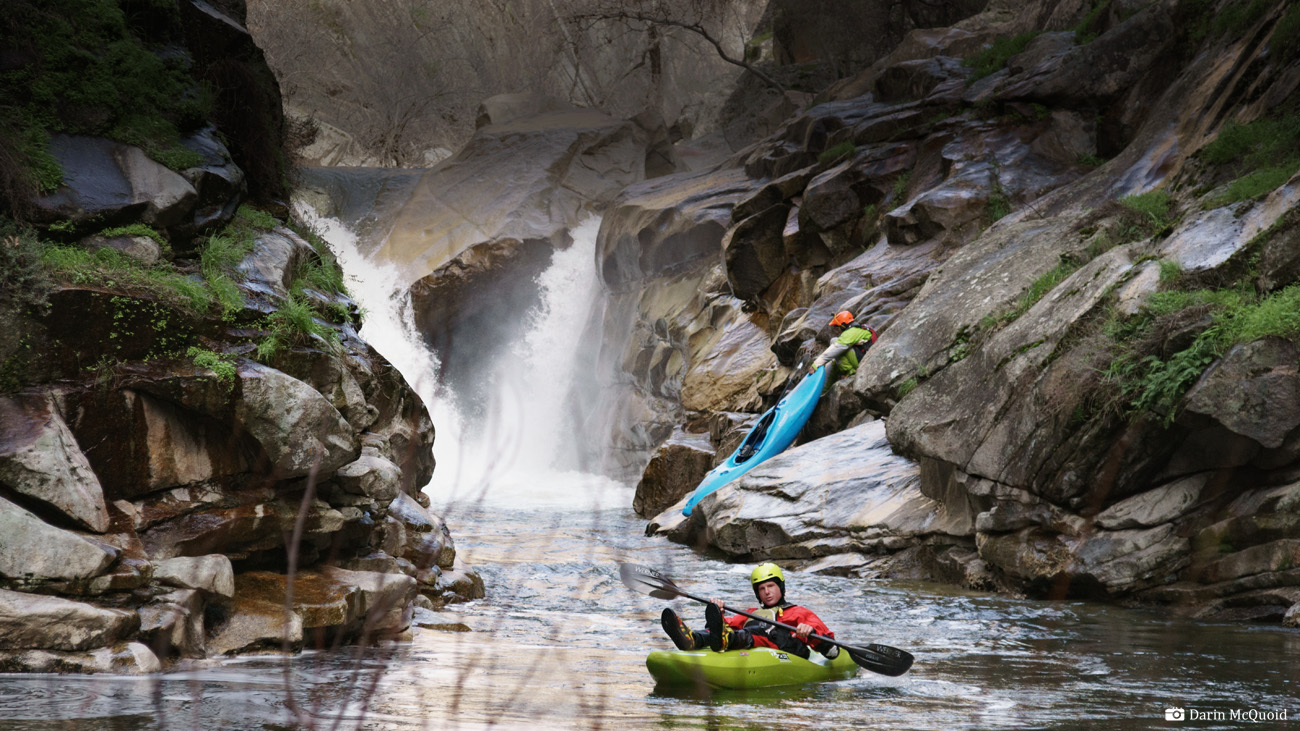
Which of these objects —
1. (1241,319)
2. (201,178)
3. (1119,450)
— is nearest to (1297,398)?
(1241,319)

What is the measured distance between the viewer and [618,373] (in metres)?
23.2

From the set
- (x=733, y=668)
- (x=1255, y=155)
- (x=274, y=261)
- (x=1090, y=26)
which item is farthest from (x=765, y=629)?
(x=1090, y=26)

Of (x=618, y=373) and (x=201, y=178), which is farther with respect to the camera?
(x=618, y=373)

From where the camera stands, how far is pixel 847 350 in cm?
1233

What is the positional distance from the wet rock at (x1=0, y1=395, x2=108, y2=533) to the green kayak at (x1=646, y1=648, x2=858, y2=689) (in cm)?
329

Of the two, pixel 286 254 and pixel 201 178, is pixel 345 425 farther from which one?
pixel 201 178

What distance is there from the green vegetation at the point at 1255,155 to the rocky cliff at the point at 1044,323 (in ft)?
0.08

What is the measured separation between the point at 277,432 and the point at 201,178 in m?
3.05

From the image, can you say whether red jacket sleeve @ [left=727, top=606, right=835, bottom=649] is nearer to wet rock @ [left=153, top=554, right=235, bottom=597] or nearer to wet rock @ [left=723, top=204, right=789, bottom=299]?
wet rock @ [left=153, top=554, right=235, bottom=597]

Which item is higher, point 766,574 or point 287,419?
point 287,419

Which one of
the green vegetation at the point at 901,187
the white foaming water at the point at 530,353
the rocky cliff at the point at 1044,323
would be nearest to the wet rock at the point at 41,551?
the rocky cliff at the point at 1044,323

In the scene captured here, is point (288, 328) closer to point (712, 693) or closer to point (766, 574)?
point (766, 574)

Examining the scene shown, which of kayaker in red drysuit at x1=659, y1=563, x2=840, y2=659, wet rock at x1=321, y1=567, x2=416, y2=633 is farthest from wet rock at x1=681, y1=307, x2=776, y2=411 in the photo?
kayaker in red drysuit at x1=659, y1=563, x2=840, y2=659

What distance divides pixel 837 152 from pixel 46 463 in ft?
46.2
